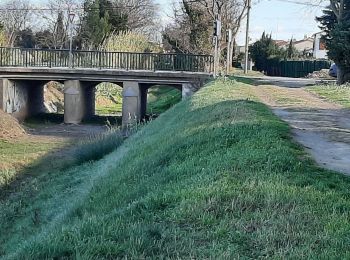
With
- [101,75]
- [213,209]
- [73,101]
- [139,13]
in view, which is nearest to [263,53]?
[139,13]

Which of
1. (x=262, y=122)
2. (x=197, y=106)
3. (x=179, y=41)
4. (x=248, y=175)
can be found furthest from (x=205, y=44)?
(x=248, y=175)

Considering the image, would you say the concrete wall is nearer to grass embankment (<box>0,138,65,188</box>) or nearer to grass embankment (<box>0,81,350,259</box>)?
grass embankment (<box>0,138,65,188</box>)

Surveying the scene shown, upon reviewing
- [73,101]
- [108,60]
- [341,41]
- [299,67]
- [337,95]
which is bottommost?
[73,101]

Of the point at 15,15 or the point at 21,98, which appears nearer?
the point at 21,98

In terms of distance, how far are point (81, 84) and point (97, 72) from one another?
221cm

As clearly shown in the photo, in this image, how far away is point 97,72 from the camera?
134ft

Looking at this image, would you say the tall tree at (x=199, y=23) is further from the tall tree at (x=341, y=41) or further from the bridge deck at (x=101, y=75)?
the tall tree at (x=341, y=41)

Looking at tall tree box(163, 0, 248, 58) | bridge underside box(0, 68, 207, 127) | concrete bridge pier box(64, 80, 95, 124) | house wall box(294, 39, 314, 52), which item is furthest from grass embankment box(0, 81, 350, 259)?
house wall box(294, 39, 314, 52)

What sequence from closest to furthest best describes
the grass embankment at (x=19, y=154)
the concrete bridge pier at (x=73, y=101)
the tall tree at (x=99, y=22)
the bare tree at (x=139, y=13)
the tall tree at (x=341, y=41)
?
the grass embankment at (x=19, y=154), the tall tree at (x=341, y=41), the concrete bridge pier at (x=73, y=101), the tall tree at (x=99, y=22), the bare tree at (x=139, y=13)

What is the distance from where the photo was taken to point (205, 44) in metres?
54.6

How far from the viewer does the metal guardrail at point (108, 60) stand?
1607 inches

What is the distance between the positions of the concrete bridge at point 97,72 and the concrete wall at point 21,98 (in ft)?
0.21

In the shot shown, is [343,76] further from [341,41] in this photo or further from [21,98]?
[21,98]

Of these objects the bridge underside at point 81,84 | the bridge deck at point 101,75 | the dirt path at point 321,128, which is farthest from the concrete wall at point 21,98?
the dirt path at point 321,128
